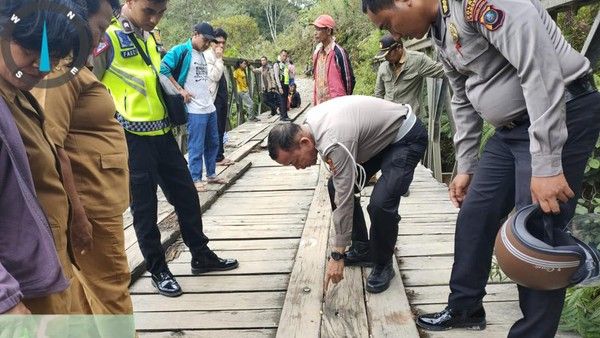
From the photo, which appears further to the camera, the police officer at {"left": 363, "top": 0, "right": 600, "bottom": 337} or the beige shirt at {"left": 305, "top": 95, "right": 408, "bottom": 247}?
the beige shirt at {"left": 305, "top": 95, "right": 408, "bottom": 247}

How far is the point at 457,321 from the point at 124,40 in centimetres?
200

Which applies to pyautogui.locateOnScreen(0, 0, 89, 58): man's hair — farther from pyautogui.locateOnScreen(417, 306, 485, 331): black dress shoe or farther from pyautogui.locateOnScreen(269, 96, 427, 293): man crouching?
pyautogui.locateOnScreen(417, 306, 485, 331): black dress shoe

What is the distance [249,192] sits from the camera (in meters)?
4.86

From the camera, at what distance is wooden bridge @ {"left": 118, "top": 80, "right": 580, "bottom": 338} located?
7.23 ft

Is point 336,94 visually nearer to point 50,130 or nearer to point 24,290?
point 50,130

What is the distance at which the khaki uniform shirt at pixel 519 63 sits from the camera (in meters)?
1.49

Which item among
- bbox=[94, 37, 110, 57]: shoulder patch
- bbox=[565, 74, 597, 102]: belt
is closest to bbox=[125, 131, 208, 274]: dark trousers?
bbox=[94, 37, 110, 57]: shoulder patch

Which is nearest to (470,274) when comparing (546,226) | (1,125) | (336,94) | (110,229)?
(546,226)

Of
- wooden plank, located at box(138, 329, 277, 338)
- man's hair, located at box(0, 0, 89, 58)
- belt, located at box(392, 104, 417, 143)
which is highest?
man's hair, located at box(0, 0, 89, 58)

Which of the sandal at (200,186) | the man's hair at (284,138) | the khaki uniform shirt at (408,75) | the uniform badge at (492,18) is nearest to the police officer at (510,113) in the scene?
the uniform badge at (492,18)

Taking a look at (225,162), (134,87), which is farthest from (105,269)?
(225,162)

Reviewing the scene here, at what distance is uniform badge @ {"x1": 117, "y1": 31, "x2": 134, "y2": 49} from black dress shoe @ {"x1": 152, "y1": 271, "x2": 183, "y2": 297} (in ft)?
3.89

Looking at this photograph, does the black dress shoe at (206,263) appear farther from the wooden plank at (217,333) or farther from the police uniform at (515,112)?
the police uniform at (515,112)

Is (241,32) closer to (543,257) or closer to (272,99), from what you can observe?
(272,99)
